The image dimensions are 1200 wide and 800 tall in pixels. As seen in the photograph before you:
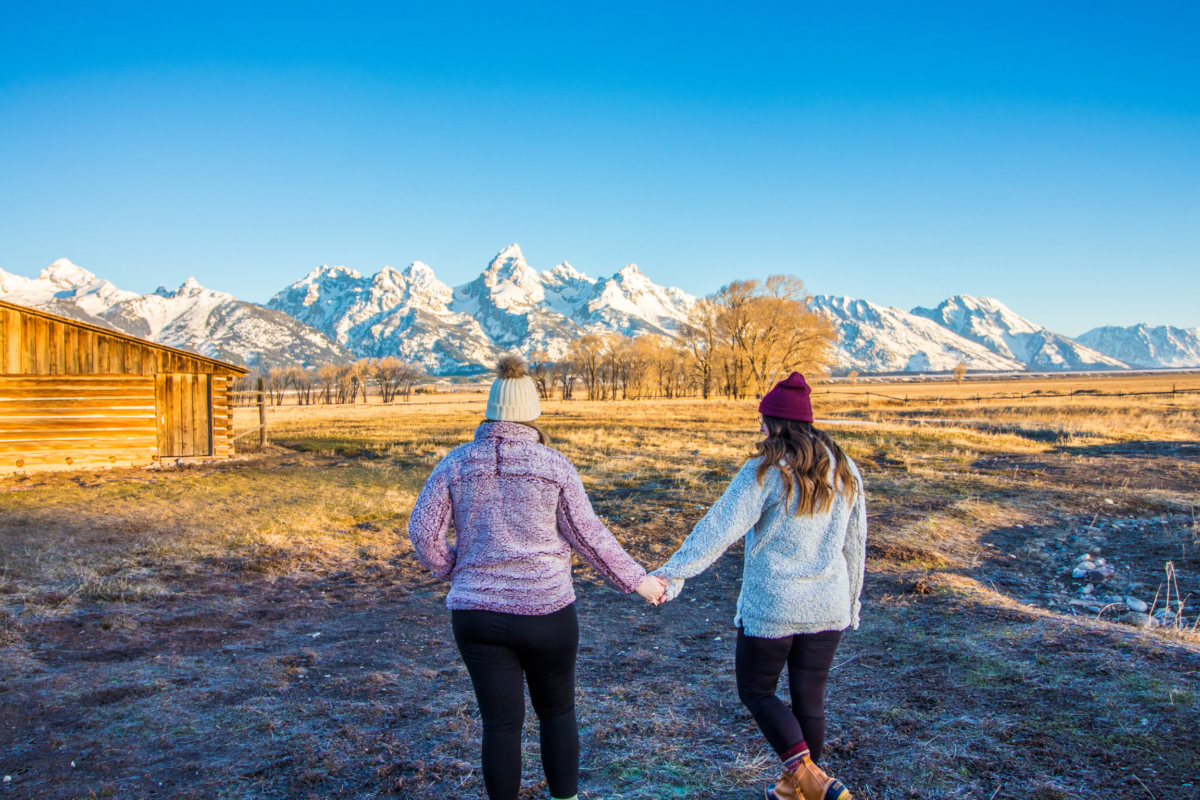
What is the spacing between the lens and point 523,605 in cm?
248

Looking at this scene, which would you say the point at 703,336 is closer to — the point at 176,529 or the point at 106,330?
the point at 106,330

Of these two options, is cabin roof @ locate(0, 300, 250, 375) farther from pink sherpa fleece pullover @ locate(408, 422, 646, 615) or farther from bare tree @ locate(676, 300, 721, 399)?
bare tree @ locate(676, 300, 721, 399)

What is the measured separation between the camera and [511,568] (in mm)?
2500

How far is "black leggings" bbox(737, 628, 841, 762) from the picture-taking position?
2783 millimetres

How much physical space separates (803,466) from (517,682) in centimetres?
144

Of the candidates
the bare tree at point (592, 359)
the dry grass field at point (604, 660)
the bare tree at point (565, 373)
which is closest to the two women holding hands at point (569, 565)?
the dry grass field at point (604, 660)

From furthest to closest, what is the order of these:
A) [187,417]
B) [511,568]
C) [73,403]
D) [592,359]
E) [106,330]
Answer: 1. [592,359]
2. [187,417]
3. [106,330]
4. [73,403]
5. [511,568]

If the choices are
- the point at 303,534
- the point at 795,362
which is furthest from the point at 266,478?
the point at 795,362

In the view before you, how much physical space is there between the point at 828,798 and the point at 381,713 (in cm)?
289

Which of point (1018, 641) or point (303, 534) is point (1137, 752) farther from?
point (303, 534)

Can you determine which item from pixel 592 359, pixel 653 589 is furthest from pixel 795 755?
pixel 592 359

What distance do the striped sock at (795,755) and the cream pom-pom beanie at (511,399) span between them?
1745 mm

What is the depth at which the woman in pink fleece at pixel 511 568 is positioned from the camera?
2.49 metres

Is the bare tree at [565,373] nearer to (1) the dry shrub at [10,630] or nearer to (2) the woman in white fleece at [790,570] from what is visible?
(1) the dry shrub at [10,630]
